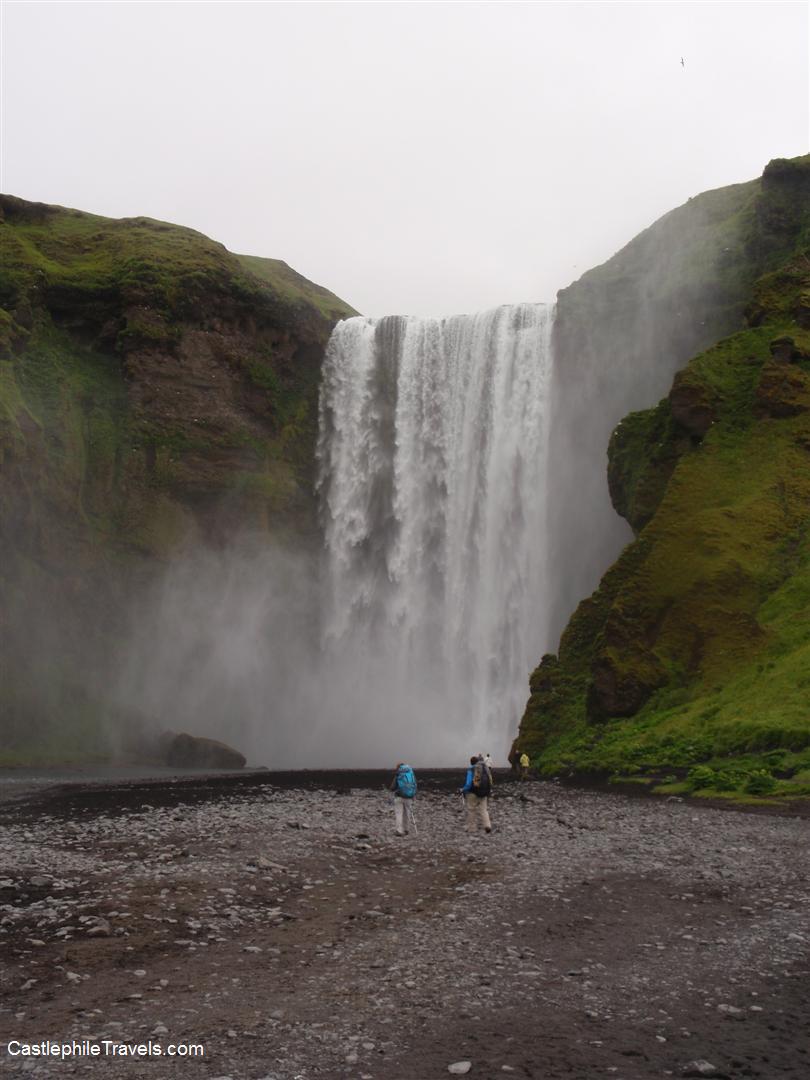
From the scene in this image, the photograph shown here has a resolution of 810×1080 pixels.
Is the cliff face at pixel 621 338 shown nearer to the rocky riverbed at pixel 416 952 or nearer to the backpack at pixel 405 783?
the backpack at pixel 405 783

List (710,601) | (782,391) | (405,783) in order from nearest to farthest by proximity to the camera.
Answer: (405,783), (710,601), (782,391)

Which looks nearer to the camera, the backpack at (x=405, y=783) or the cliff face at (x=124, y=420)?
the backpack at (x=405, y=783)

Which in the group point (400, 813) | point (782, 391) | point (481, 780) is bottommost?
point (400, 813)

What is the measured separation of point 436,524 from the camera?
203 feet

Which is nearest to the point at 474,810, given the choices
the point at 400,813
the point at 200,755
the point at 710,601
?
the point at 400,813

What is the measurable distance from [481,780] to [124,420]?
48.6 meters

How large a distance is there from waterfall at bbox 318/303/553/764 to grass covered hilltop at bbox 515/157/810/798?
1446 cm

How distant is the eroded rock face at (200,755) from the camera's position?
50.7m

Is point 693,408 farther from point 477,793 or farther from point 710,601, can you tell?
point 477,793

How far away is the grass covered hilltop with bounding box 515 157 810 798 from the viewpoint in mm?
26375

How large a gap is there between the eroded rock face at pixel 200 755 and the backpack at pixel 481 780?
33.2 meters

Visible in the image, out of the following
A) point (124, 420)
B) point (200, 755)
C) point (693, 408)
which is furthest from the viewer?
point (124, 420)

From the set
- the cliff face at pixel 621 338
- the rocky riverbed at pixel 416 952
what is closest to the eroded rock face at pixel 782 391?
the cliff face at pixel 621 338

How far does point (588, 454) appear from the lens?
58.2 metres
